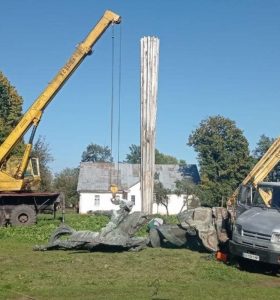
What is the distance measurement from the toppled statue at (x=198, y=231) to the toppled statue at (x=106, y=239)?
0.53 metres

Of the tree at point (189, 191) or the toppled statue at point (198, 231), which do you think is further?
the tree at point (189, 191)

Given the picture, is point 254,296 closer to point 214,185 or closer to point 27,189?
point 27,189

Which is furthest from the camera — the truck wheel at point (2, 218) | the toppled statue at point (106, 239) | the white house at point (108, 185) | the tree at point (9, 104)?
A: the white house at point (108, 185)

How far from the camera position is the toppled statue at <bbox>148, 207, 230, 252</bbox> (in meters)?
13.2

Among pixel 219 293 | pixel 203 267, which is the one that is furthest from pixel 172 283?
pixel 203 267

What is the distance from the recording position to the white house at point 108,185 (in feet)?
196

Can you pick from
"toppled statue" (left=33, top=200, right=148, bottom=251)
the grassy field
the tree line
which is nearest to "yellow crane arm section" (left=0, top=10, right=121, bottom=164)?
"toppled statue" (left=33, top=200, right=148, bottom=251)

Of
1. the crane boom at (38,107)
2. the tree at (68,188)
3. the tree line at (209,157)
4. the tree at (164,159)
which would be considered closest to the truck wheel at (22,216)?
the crane boom at (38,107)

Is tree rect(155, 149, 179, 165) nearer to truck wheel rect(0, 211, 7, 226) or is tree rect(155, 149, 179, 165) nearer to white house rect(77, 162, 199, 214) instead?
white house rect(77, 162, 199, 214)

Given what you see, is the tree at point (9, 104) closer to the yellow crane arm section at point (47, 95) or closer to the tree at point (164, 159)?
the yellow crane arm section at point (47, 95)

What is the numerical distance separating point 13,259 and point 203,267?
4.39 meters

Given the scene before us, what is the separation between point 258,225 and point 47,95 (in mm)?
16093

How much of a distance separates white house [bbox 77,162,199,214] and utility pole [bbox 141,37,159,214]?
3765cm

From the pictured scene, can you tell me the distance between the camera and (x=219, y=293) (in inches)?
343
